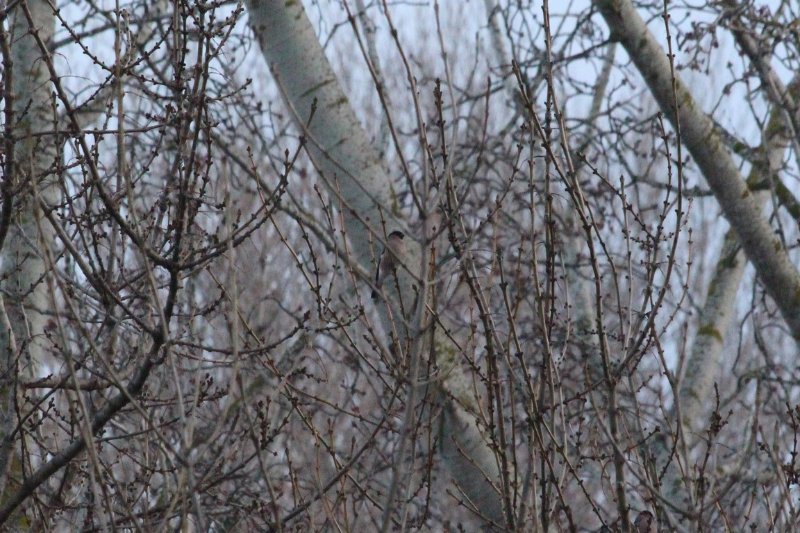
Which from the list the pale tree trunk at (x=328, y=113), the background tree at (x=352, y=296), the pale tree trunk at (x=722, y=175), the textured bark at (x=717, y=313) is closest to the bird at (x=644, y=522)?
the background tree at (x=352, y=296)

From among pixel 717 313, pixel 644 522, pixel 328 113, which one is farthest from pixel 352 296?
pixel 717 313

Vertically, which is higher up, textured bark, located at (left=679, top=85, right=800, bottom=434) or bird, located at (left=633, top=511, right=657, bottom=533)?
textured bark, located at (left=679, top=85, right=800, bottom=434)

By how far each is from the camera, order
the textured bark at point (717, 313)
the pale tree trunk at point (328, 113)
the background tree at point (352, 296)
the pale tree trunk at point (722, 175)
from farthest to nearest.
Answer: the textured bark at point (717, 313) → the pale tree trunk at point (722, 175) → the pale tree trunk at point (328, 113) → the background tree at point (352, 296)

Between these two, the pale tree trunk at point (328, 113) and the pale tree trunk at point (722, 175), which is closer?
the pale tree trunk at point (328, 113)

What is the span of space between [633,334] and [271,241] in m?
10.8

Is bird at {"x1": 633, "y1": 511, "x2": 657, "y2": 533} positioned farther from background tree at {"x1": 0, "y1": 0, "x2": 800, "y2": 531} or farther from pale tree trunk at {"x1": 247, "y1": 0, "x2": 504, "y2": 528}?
pale tree trunk at {"x1": 247, "y1": 0, "x2": 504, "y2": 528}

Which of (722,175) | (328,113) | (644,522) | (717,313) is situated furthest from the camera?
(717,313)

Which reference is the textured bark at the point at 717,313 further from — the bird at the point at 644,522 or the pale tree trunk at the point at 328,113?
the bird at the point at 644,522

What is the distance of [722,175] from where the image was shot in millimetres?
4918

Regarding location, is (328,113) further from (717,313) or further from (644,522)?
(717,313)

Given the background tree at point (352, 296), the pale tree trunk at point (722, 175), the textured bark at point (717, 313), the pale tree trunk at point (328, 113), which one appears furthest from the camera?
the textured bark at point (717, 313)

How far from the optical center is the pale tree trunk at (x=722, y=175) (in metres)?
4.86

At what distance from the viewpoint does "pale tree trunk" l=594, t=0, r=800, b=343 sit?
486 centimetres

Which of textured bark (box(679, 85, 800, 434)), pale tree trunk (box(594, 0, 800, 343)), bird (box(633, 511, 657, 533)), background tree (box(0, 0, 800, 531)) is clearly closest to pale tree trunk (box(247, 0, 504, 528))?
background tree (box(0, 0, 800, 531))
